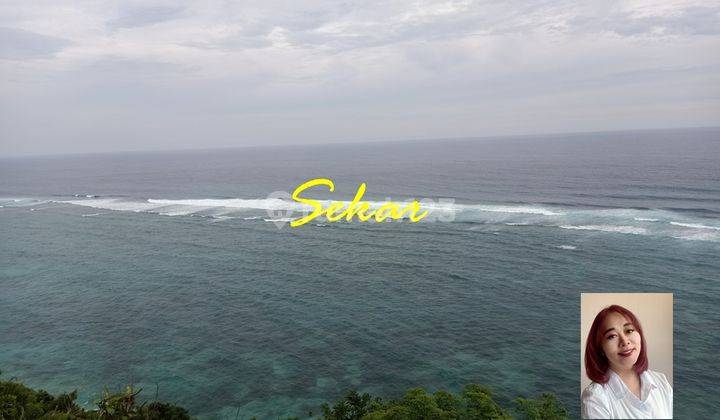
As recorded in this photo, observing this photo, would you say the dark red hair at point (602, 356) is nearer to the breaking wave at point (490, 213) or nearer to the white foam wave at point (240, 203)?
the breaking wave at point (490, 213)

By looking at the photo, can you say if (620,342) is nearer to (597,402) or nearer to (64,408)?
(597,402)

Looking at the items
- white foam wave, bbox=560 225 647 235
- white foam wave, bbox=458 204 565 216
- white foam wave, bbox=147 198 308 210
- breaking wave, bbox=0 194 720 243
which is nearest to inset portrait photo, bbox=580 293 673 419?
breaking wave, bbox=0 194 720 243

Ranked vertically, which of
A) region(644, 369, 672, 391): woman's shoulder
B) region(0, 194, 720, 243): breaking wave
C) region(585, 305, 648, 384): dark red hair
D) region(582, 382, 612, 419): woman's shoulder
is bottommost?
region(0, 194, 720, 243): breaking wave

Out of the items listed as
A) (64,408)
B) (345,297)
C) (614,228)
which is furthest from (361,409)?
(614,228)

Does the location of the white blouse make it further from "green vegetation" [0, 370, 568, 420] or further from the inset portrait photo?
"green vegetation" [0, 370, 568, 420]

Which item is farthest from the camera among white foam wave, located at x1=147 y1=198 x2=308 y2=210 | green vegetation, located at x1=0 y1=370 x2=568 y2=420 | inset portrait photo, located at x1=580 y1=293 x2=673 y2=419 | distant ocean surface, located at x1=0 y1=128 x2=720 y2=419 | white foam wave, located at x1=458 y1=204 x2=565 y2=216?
white foam wave, located at x1=147 y1=198 x2=308 y2=210

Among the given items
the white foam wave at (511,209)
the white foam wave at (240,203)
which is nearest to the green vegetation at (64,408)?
the white foam wave at (511,209)

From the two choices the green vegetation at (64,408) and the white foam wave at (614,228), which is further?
the white foam wave at (614,228)
